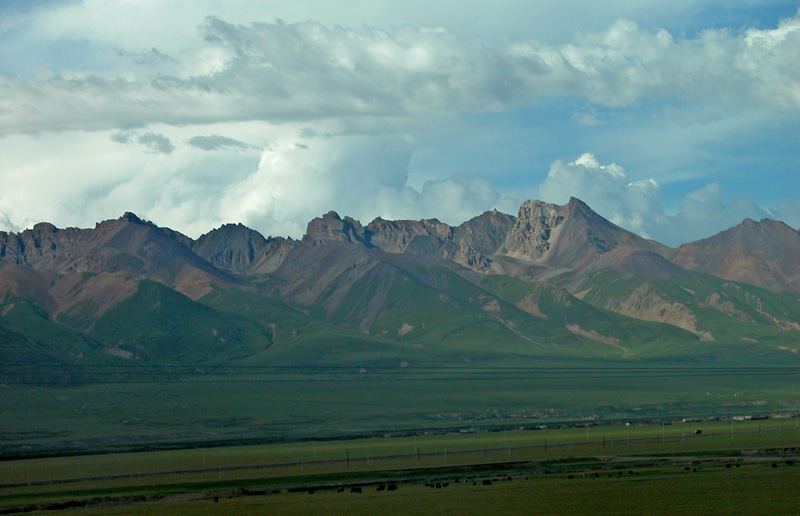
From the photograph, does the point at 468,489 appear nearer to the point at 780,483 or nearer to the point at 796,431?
the point at 780,483

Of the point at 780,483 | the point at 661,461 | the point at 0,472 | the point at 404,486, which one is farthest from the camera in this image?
the point at 0,472

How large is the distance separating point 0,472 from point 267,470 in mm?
40414

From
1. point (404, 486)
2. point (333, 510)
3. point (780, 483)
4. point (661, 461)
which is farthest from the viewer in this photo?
point (661, 461)

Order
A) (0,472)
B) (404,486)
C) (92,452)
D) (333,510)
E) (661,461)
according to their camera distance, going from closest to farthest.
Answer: (333,510) < (404,486) < (661,461) < (0,472) < (92,452)

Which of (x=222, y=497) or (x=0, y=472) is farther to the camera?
(x=0, y=472)

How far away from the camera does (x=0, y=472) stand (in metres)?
155

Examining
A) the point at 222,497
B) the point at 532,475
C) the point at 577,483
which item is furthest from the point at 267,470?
the point at 577,483

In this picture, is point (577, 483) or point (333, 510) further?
point (577, 483)

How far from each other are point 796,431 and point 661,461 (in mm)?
62451

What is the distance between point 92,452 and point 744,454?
113 m

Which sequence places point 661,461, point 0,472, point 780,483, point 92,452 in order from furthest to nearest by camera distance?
point 92,452 → point 0,472 → point 661,461 → point 780,483

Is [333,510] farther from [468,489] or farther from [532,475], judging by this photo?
[532,475]

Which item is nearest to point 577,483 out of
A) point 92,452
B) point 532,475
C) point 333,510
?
point 532,475

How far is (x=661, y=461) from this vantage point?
470 ft
